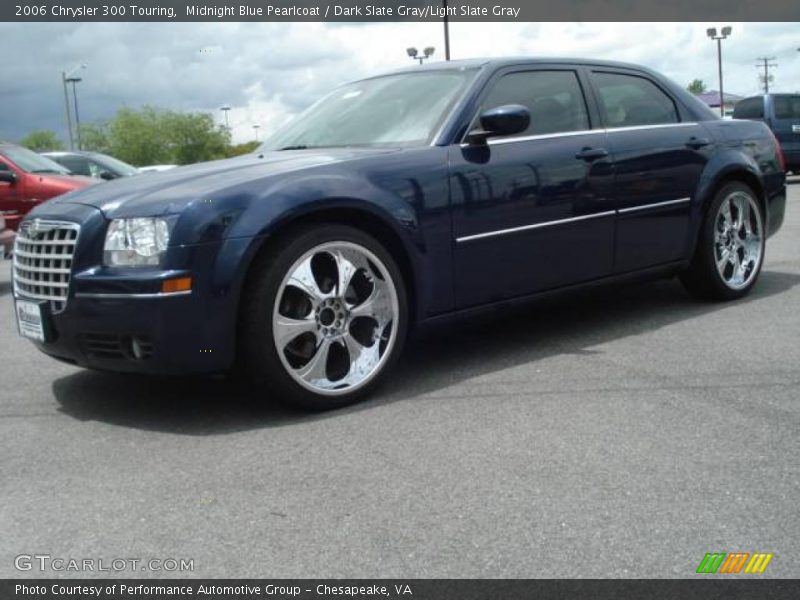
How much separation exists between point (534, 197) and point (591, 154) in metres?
0.55

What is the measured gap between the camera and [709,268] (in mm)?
5738

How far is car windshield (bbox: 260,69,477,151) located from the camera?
459 centimetres

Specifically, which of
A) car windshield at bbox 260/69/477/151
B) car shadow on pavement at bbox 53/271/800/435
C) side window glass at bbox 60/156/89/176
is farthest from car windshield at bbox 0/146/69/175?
car shadow on pavement at bbox 53/271/800/435

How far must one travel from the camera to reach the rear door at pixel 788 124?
19797 millimetres

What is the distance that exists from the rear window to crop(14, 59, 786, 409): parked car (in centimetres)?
1566

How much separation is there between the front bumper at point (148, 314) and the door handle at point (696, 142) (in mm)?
3222

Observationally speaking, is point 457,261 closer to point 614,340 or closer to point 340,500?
point 614,340

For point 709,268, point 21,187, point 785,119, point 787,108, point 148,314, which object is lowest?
point 709,268

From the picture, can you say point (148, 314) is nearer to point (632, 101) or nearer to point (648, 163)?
point (648, 163)

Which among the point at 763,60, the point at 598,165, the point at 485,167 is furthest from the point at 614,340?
the point at 763,60

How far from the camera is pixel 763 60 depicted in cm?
9200

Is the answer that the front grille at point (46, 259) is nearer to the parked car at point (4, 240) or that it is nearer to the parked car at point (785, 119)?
the parked car at point (4, 240)

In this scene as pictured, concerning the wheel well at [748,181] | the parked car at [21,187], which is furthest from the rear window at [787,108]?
the wheel well at [748,181]

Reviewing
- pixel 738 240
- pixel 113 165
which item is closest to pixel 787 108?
pixel 113 165
